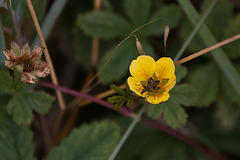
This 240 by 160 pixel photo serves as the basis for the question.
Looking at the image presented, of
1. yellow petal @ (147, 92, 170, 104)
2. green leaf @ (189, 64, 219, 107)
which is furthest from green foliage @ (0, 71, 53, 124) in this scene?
green leaf @ (189, 64, 219, 107)

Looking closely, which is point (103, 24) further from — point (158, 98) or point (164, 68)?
point (158, 98)

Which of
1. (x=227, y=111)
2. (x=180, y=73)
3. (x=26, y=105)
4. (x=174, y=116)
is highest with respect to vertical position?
(x=26, y=105)

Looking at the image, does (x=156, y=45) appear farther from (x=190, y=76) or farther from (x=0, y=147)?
(x=0, y=147)

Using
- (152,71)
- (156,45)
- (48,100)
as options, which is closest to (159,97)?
(152,71)

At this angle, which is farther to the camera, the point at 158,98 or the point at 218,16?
the point at 218,16

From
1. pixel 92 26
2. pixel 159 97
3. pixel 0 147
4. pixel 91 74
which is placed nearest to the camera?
pixel 159 97

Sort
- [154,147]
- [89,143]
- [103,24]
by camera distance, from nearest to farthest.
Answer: [89,143] < [103,24] < [154,147]

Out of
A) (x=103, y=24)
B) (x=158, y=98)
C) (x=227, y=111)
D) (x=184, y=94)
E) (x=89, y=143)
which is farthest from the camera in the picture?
(x=227, y=111)

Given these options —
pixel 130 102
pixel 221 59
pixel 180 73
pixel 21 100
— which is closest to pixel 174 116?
pixel 180 73
